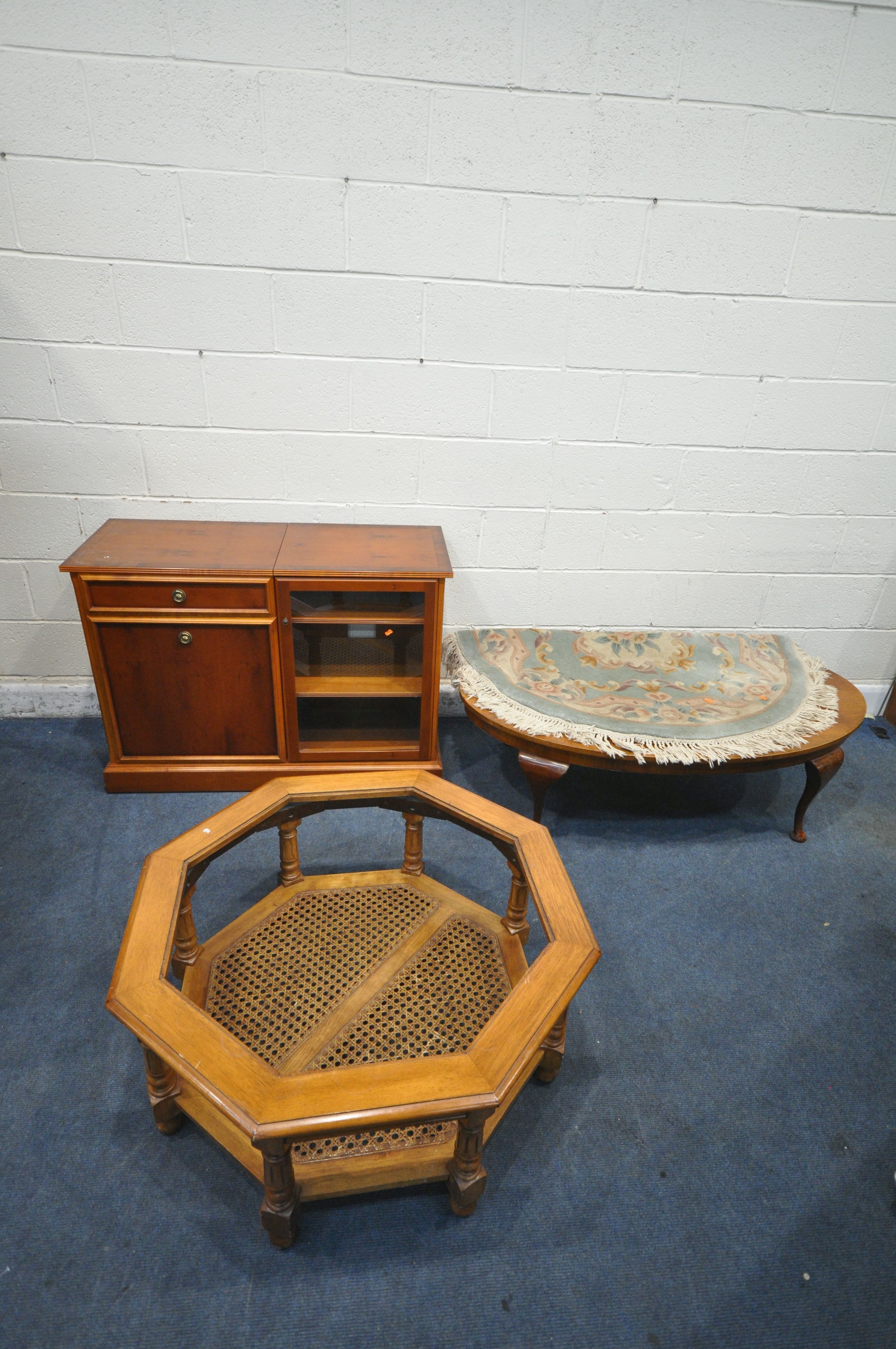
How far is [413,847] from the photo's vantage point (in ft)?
5.81

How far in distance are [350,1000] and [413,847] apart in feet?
1.38

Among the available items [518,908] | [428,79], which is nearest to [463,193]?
[428,79]

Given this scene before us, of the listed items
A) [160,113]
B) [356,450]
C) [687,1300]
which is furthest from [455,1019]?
[160,113]

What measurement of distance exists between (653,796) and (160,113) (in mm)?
2475

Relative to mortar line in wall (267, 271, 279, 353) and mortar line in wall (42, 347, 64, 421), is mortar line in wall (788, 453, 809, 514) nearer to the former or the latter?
mortar line in wall (267, 271, 279, 353)

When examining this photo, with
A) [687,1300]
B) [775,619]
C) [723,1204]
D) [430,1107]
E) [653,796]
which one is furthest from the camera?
[775,619]

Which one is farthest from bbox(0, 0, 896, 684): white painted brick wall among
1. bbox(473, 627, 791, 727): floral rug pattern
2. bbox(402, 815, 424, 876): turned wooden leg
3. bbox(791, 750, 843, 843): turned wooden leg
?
bbox(402, 815, 424, 876): turned wooden leg

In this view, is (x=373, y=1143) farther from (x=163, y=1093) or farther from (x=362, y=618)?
(x=362, y=618)

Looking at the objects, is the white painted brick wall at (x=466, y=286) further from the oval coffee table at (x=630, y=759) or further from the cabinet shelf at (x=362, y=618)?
the oval coffee table at (x=630, y=759)

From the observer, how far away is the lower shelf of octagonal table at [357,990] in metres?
1.24

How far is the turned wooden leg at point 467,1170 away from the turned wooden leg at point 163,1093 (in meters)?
0.52

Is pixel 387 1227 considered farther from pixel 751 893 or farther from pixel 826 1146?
pixel 751 893

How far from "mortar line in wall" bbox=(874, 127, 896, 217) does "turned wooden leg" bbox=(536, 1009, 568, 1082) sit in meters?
2.45

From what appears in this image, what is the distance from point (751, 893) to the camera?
79.3 inches
